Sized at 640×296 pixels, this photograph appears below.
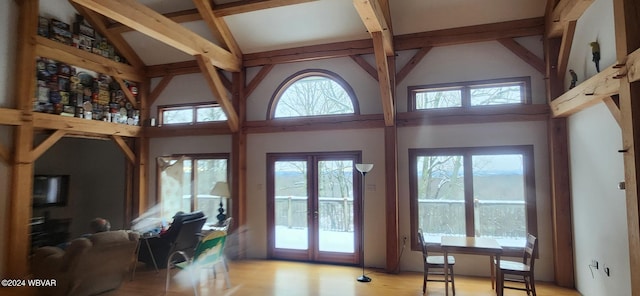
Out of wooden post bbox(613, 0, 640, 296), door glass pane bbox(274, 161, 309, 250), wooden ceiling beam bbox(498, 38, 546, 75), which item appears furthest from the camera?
door glass pane bbox(274, 161, 309, 250)

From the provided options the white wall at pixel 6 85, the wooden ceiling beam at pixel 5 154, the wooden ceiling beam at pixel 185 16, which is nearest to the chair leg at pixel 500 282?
the wooden ceiling beam at pixel 185 16

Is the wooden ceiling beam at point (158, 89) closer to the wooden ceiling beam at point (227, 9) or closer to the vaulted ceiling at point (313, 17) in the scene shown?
the vaulted ceiling at point (313, 17)

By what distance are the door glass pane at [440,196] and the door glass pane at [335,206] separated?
46.2 inches

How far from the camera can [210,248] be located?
4.30m

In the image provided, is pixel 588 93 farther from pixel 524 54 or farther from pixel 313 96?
pixel 313 96

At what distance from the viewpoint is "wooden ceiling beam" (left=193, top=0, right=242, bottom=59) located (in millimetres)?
5641

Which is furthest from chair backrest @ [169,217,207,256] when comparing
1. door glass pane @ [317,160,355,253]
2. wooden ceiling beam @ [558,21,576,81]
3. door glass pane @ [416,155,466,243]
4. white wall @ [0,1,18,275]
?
wooden ceiling beam @ [558,21,576,81]

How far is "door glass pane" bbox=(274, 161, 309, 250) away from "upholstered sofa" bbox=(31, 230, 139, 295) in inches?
99.9

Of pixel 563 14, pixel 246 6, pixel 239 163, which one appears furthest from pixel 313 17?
pixel 563 14

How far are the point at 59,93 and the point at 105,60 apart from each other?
114cm

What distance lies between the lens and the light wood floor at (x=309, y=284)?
15.0ft

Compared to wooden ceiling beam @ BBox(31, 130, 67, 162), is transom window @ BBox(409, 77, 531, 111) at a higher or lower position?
higher

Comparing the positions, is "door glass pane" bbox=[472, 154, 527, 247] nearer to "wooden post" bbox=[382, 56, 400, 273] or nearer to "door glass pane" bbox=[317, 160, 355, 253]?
"wooden post" bbox=[382, 56, 400, 273]

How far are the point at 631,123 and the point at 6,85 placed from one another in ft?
23.4
